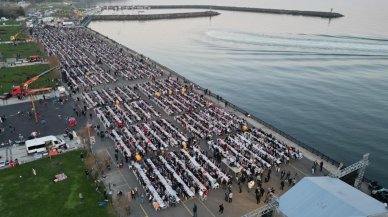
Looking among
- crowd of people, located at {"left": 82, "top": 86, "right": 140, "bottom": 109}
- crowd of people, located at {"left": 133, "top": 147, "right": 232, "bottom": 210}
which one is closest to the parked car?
crowd of people, located at {"left": 133, "top": 147, "right": 232, "bottom": 210}

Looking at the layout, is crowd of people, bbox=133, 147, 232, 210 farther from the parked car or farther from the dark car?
the dark car

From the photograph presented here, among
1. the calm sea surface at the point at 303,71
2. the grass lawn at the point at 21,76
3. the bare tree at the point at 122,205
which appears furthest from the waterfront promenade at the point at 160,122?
the calm sea surface at the point at 303,71

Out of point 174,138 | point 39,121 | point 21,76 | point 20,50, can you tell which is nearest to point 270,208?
point 174,138

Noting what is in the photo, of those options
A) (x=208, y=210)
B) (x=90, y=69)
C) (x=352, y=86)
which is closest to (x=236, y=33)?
(x=352, y=86)

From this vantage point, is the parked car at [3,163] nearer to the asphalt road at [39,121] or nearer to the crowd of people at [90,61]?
the asphalt road at [39,121]

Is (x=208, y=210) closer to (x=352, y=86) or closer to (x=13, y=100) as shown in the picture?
(x=13, y=100)

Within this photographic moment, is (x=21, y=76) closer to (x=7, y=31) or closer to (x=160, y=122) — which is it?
(x=160, y=122)

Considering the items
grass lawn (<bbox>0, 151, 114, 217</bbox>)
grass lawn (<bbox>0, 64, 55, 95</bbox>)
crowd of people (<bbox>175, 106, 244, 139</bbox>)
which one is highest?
grass lawn (<bbox>0, 64, 55, 95</bbox>)
